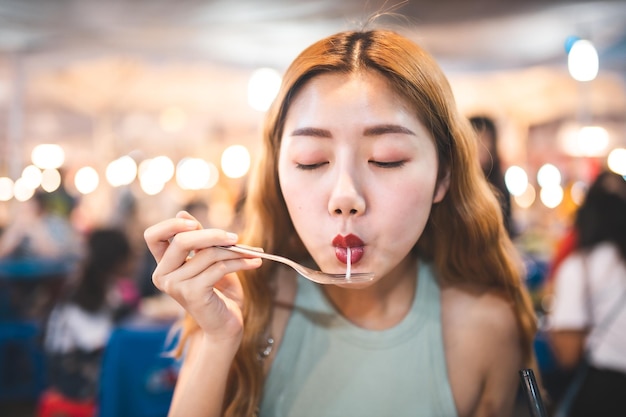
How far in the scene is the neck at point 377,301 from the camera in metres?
1.03

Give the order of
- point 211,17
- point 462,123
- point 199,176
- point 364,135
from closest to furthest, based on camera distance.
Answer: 1. point 364,135
2. point 462,123
3. point 211,17
4. point 199,176

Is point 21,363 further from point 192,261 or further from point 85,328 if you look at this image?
point 192,261

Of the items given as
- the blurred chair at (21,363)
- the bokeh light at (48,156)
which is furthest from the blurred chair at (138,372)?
the bokeh light at (48,156)

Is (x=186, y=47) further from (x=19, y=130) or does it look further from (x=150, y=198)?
(x=150, y=198)

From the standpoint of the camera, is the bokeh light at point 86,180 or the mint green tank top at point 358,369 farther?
the bokeh light at point 86,180

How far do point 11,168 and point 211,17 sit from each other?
7.24ft

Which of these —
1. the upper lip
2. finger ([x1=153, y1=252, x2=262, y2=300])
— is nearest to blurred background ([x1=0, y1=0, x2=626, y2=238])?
the upper lip

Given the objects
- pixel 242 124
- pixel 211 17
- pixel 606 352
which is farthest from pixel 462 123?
pixel 242 124

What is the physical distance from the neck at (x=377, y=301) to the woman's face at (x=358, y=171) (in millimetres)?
187

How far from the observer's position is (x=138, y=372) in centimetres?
250

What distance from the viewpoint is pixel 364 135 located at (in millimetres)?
830

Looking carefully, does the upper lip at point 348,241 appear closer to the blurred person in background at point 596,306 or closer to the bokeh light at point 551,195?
the blurred person in background at point 596,306

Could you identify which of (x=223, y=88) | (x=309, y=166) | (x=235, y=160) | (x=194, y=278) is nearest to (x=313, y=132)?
(x=309, y=166)

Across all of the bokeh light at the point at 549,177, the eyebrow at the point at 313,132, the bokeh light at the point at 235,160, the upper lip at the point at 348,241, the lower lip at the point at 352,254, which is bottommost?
the lower lip at the point at 352,254
